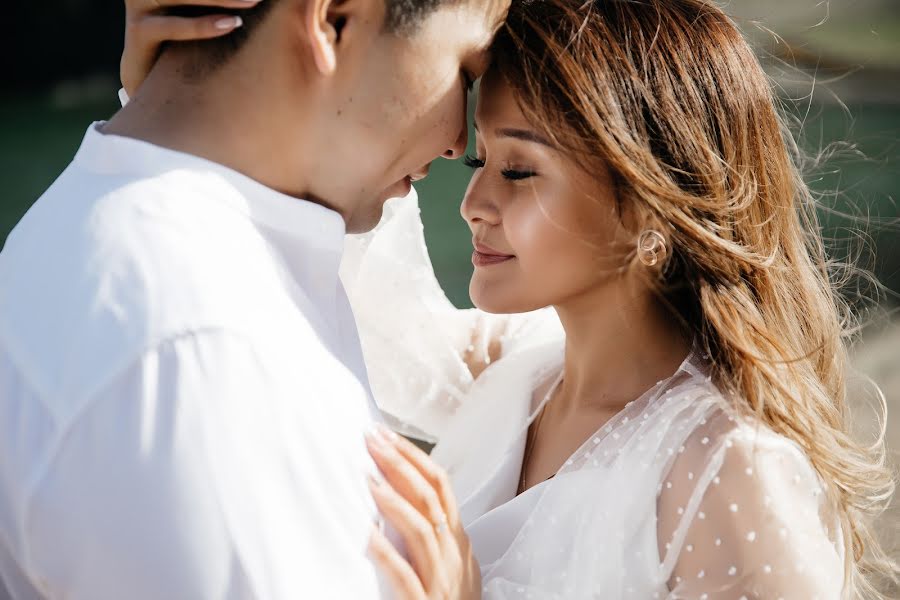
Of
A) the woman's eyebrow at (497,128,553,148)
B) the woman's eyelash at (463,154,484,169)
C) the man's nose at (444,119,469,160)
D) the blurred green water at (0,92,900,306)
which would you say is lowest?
the blurred green water at (0,92,900,306)

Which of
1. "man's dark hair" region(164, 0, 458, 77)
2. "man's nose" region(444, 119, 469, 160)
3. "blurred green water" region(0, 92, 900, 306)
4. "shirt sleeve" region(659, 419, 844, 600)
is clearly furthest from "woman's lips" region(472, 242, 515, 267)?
"blurred green water" region(0, 92, 900, 306)

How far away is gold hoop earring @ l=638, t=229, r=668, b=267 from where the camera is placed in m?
1.97

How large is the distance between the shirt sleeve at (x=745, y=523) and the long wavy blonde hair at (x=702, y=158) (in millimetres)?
101

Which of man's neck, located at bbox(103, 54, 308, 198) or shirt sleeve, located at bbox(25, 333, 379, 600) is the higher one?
man's neck, located at bbox(103, 54, 308, 198)

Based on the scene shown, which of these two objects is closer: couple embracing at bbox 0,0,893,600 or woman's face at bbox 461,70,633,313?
couple embracing at bbox 0,0,893,600

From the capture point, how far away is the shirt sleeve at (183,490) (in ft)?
3.65

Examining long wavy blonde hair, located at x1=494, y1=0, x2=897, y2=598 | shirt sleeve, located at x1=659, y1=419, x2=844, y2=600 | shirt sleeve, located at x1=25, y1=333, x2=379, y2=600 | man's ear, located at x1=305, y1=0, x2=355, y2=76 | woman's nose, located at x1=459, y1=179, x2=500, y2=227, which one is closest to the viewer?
shirt sleeve, located at x1=25, y1=333, x2=379, y2=600

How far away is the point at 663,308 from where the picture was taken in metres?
2.14

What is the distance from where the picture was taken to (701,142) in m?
1.94

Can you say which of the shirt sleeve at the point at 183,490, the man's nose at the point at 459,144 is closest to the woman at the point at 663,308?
the man's nose at the point at 459,144

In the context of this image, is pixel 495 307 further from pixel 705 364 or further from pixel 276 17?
pixel 276 17

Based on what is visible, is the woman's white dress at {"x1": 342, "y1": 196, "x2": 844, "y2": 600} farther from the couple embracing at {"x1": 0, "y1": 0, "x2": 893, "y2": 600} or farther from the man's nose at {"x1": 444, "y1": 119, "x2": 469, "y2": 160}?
the man's nose at {"x1": 444, "y1": 119, "x2": 469, "y2": 160}

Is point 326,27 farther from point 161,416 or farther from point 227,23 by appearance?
point 161,416

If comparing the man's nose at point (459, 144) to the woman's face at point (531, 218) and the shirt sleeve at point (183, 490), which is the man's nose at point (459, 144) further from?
the shirt sleeve at point (183, 490)
